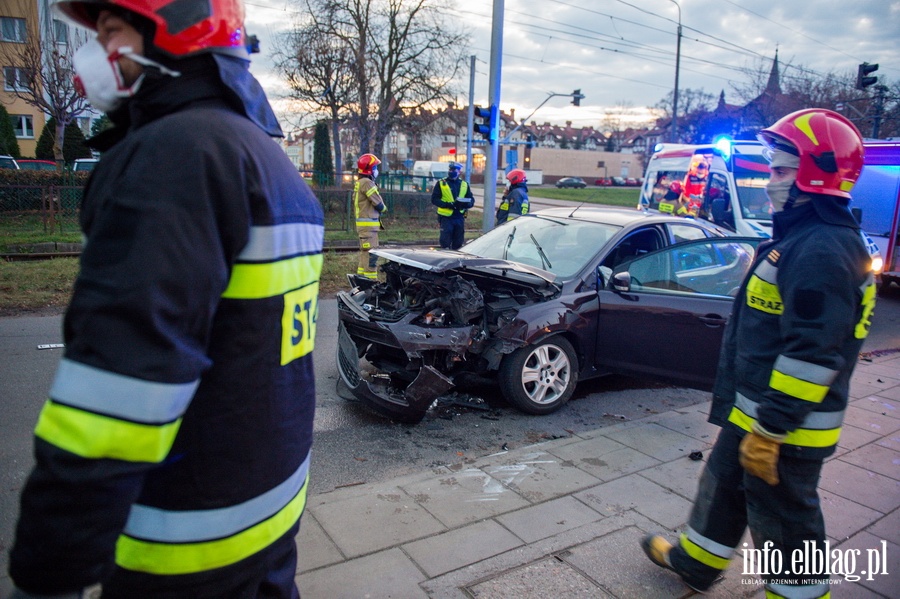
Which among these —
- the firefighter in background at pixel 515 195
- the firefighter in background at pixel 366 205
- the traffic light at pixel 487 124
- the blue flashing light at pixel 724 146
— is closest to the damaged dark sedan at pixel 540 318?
the firefighter in background at pixel 366 205

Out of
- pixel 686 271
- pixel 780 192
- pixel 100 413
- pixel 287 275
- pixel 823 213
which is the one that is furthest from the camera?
pixel 686 271

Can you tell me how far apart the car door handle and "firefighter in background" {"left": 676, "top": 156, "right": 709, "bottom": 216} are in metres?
7.61

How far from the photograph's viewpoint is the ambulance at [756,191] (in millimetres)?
11664

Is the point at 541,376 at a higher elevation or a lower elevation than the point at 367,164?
lower

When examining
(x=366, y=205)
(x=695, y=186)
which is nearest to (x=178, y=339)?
(x=366, y=205)

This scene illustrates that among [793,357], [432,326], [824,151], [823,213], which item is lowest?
[432,326]

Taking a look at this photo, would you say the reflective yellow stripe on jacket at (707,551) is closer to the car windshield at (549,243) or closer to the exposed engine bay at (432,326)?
the exposed engine bay at (432,326)

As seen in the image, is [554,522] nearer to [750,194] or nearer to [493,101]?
[750,194]

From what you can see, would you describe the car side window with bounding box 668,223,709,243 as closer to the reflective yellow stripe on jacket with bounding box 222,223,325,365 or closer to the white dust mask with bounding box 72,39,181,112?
the reflective yellow stripe on jacket with bounding box 222,223,325,365

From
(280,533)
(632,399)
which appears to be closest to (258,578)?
(280,533)

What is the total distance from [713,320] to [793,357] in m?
3.16

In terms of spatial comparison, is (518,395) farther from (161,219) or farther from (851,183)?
(161,219)

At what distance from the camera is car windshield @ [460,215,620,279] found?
5.77 metres

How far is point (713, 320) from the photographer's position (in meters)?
5.32
